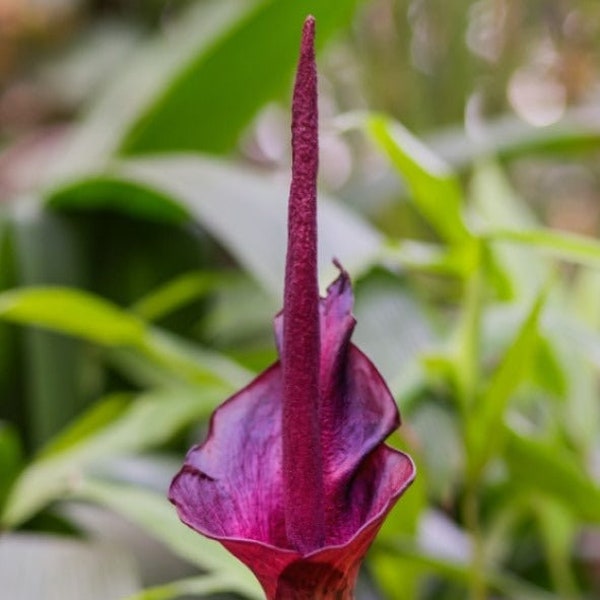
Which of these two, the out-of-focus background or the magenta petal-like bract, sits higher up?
the magenta petal-like bract

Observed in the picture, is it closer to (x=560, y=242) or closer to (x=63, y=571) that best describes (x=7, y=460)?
(x=63, y=571)

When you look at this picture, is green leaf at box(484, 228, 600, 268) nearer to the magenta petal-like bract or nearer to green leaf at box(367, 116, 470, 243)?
green leaf at box(367, 116, 470, 243)

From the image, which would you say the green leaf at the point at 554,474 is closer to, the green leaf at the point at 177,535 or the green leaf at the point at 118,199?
the green leaf at the point at 177,535

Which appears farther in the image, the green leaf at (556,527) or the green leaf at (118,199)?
the green leaf at (118,199)

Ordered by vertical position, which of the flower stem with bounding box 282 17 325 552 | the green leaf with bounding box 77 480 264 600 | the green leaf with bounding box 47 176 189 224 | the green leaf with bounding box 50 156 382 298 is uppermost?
A: the flower stem with bounding box 282 17 325 552

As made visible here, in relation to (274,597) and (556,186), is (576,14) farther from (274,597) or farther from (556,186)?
(274,597)

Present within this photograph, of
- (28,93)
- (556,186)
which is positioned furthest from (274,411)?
(556,186)

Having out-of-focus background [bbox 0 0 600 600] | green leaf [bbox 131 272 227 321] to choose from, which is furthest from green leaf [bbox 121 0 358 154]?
green leaf [bbox 131 272 227 321]

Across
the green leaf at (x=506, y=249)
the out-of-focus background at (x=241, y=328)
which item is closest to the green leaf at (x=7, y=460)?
the out-of-focus background at (x=241, y=328)

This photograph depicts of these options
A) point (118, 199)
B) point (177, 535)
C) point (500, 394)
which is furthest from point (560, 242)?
point (118, 199)
